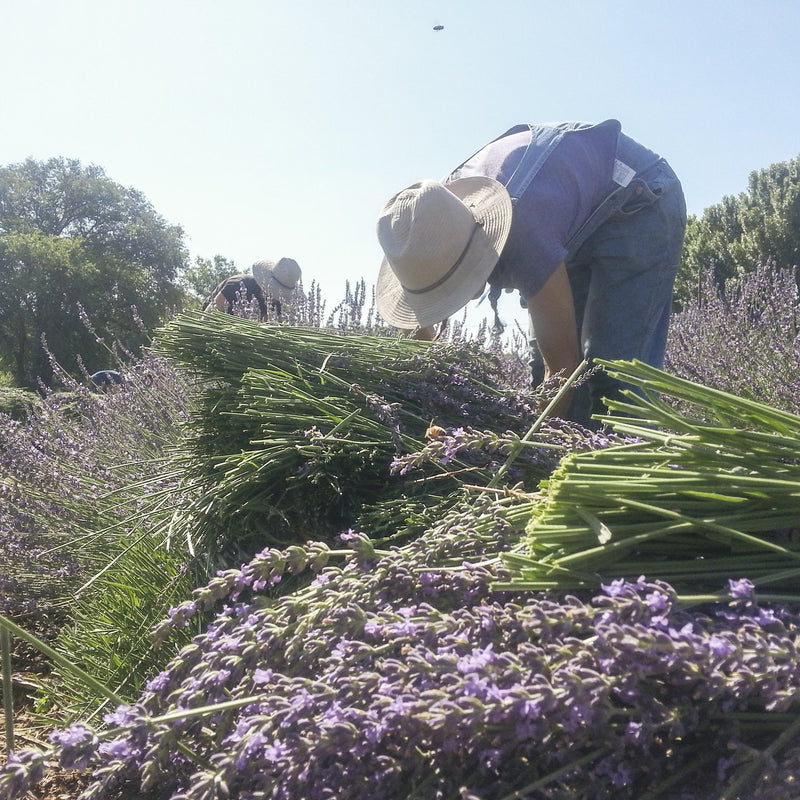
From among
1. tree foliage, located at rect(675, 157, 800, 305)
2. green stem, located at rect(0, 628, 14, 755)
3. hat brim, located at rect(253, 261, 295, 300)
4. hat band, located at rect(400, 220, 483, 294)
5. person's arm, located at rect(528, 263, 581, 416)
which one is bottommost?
green stem, located at rect(0, 628, 14, 755)

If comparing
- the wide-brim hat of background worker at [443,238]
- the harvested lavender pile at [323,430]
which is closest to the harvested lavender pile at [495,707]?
the harvested lavender pile at [323,430]

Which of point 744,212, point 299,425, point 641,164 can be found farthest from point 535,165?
point 744,212

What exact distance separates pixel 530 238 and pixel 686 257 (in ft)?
56.2

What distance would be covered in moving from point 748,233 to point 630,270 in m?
17.5

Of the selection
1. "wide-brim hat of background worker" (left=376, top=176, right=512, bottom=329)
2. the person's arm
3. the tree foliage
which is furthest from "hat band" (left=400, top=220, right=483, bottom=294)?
the tree foliage

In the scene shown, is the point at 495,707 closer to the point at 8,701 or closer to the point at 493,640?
the point at 493,640

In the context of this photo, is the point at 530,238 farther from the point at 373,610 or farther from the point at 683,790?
the point at 683,790

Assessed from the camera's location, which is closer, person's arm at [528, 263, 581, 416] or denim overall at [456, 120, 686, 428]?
person's arm at [528, 263, 581, 416]

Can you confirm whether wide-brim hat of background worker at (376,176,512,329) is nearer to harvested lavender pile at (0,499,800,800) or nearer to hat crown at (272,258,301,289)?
harvested lavender pile at (0,499,800,800)

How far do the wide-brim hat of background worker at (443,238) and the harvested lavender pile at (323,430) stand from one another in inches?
11.7

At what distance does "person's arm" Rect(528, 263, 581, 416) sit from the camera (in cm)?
201

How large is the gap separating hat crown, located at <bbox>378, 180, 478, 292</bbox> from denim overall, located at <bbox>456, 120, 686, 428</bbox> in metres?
0.35

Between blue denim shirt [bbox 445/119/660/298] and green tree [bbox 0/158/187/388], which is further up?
green tree [bbox 0/158/187/388]

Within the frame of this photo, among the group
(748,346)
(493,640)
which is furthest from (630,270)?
(493,640)
